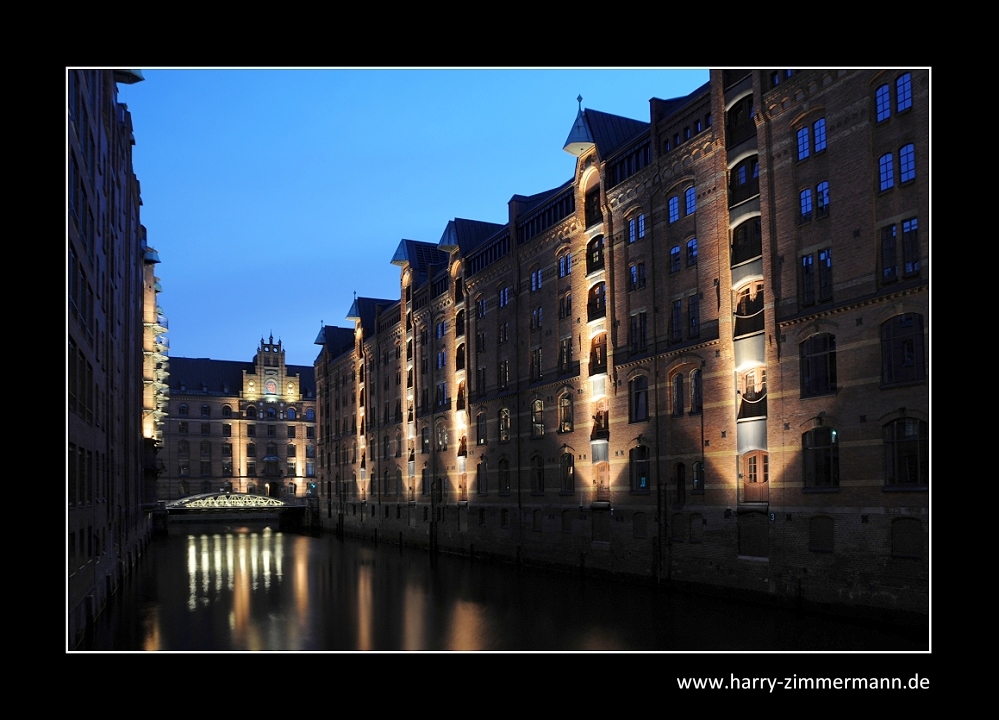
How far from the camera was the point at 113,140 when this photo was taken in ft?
130

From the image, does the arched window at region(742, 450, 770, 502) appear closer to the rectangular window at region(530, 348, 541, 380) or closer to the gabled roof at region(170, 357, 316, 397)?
the rectangular window at region(530, 348, 541, 380)

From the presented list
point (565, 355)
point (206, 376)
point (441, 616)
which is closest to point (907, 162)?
point (441, 616)

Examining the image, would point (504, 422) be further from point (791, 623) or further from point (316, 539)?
point (316, 539)

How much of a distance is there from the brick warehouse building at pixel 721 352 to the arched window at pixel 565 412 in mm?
129

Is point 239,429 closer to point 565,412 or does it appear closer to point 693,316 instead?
point 565,412

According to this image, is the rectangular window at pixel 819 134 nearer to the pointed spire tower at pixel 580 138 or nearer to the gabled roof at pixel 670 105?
the gabled roof at pixel 670 105

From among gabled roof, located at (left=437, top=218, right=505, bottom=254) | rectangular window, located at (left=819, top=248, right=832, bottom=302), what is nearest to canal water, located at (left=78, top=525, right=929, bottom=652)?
rectangular window, located at (left=819, top=248, right=832, bottom=302)

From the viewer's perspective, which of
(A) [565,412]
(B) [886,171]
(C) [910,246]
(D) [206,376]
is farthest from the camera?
(D) [206,376]

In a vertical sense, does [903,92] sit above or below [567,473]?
above

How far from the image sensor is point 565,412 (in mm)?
44594

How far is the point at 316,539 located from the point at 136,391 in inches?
1190

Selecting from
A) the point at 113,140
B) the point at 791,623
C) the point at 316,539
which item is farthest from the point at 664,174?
the point at 316,539

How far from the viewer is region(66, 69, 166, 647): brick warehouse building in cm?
2309

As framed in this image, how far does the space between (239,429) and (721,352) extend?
9760 centimetres
